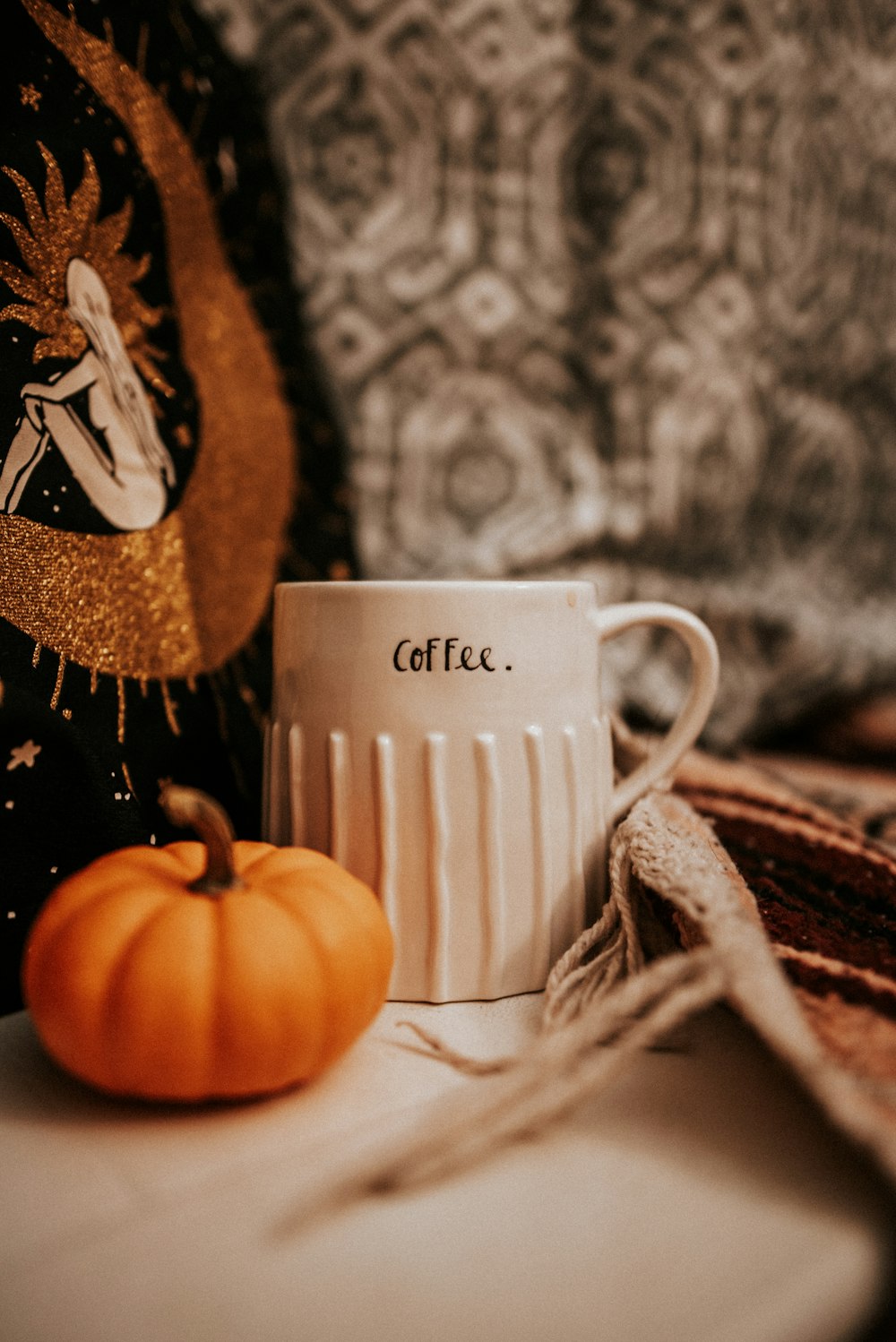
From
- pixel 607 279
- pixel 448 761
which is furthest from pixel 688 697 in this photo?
pixel 607 279

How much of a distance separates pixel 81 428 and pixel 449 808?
257mm

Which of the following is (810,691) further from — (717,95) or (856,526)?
(717,95)

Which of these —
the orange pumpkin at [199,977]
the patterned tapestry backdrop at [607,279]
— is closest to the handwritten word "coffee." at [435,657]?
the orange pumpkin at [199,977]

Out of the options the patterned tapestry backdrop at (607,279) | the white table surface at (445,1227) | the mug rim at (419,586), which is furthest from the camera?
the patterned tapestry backdrop at (607,279)

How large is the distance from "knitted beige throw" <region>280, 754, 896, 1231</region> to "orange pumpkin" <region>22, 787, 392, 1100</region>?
0.16 ft

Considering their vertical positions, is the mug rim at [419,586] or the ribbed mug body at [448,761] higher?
the mug rim at [419,586]

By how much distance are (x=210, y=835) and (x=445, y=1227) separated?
15 cm

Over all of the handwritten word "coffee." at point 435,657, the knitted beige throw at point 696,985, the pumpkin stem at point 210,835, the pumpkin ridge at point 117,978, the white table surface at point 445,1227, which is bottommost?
the white table surface at point 445,1227

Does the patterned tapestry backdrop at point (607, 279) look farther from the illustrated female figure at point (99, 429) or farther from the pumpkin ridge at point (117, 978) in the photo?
the pumpkin ridge at point (117, 978)

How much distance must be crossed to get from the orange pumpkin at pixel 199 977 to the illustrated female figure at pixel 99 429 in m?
0.20

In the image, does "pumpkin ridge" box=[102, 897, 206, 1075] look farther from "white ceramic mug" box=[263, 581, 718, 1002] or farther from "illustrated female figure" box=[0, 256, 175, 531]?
"illustrated female figure" box=[0, 256, 175, 531]

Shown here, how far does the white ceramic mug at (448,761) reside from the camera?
1.31ft

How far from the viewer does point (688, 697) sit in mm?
481

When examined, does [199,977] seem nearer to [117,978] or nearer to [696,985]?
[117,978]
